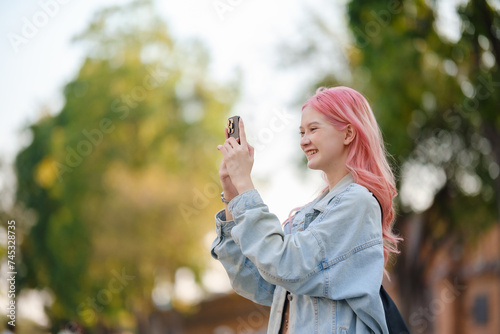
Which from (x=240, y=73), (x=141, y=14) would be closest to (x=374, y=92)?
(x=240, y=73)

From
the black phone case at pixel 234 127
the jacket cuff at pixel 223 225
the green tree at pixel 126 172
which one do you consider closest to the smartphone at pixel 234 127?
the black phone case at pixel 234 127

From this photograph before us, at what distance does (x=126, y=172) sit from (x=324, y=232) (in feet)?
75.5

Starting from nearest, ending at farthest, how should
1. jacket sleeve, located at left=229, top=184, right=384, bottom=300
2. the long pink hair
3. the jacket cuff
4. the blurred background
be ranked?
jacket sleeve, located at left=229, top=184, right=384, bottom=300 < the long pink hair < the jacket cuff < the blurred background

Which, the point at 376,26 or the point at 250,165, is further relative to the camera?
the point at 376,26

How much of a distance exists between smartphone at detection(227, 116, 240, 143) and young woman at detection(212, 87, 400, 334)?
0.02 meters

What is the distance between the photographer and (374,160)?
2719mm

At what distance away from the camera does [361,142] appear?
271 centimetres

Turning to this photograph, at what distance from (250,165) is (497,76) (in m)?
10.3

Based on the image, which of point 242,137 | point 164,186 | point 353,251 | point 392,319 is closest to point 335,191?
point 353,251

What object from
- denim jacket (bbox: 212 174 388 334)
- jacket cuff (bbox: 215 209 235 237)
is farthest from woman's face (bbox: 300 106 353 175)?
jacket cuff (bbox: 215 209 235 237)

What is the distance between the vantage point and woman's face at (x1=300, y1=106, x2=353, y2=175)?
8.84 ft

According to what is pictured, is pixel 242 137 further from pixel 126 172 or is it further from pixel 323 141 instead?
pixel 126 172

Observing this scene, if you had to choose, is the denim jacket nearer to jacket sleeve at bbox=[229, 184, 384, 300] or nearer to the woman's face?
jacket sleeve at bbox=[229, 184, 384, 300]

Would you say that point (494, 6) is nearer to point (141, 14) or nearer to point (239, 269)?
Answer: point (239, 269)
